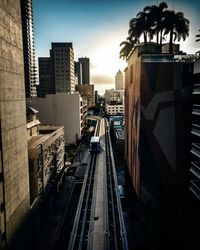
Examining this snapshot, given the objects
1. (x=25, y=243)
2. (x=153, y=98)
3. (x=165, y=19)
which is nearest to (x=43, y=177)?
(x=25, y=243)

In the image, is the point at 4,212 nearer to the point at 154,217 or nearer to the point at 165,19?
the point at 154,217

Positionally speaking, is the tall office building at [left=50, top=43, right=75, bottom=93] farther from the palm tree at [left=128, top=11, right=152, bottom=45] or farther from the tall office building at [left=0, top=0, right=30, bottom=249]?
the tall office building at [left=0, top=0, right=30, bottom=249]

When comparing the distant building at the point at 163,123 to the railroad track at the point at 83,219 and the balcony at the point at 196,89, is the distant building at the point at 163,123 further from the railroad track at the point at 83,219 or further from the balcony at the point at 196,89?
the railroad track at the point at 83,219

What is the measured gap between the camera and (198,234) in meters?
24.7

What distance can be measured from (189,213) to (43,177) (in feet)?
73.9

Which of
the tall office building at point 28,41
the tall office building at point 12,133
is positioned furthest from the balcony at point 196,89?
the tall office building at point 28,41

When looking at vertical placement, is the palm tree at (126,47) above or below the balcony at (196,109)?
above

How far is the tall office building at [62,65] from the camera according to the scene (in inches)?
6718

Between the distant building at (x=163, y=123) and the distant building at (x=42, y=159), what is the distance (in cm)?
1565

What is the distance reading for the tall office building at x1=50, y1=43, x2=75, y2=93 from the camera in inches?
6718

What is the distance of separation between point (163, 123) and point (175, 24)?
23.2 metres

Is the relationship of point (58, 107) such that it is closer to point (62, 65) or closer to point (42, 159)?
point (42, 159)

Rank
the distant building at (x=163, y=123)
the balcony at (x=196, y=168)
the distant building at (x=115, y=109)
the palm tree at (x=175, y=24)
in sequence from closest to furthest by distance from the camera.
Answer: the balcony at (x=196, y=168)
the distant building at (x=163, y=123)
the palm tree at (x=175, y=24)
the distant building at (x=115, y=109)

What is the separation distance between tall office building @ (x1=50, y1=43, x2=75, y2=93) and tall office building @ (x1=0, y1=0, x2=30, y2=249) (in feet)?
486
